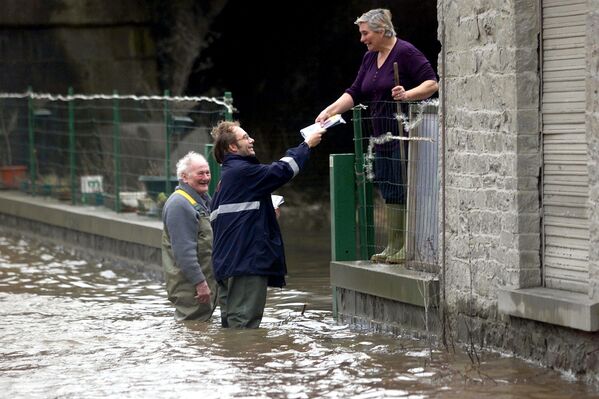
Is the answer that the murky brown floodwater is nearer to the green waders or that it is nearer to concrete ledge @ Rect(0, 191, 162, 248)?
the green waders

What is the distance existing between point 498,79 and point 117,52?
12.7m

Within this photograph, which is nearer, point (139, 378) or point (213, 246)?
point (139, 378)

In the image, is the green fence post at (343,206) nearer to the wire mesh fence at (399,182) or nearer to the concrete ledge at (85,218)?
the wire mesh fence at (399,182)

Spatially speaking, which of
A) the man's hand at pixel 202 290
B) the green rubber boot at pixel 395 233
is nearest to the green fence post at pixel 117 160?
the man's hand at pixel 202 290

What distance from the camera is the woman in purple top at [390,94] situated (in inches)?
389

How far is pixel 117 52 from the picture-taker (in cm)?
2047

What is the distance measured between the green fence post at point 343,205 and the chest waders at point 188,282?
1.00m

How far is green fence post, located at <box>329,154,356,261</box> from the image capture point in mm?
10383

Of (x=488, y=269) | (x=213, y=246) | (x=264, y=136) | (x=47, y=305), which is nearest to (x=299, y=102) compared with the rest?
(x=264, y=136)

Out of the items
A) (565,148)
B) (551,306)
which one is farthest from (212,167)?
(551,306)

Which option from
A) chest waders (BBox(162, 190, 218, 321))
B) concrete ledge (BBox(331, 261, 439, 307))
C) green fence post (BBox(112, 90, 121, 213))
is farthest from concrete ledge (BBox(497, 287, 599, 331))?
green fence post (BBox(112, 90, 121, 213))

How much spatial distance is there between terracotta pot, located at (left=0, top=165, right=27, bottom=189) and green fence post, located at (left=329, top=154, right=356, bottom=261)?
9228 mm

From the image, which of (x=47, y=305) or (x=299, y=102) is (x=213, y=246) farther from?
(x=299, y=102)

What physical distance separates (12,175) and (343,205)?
31.6ft
